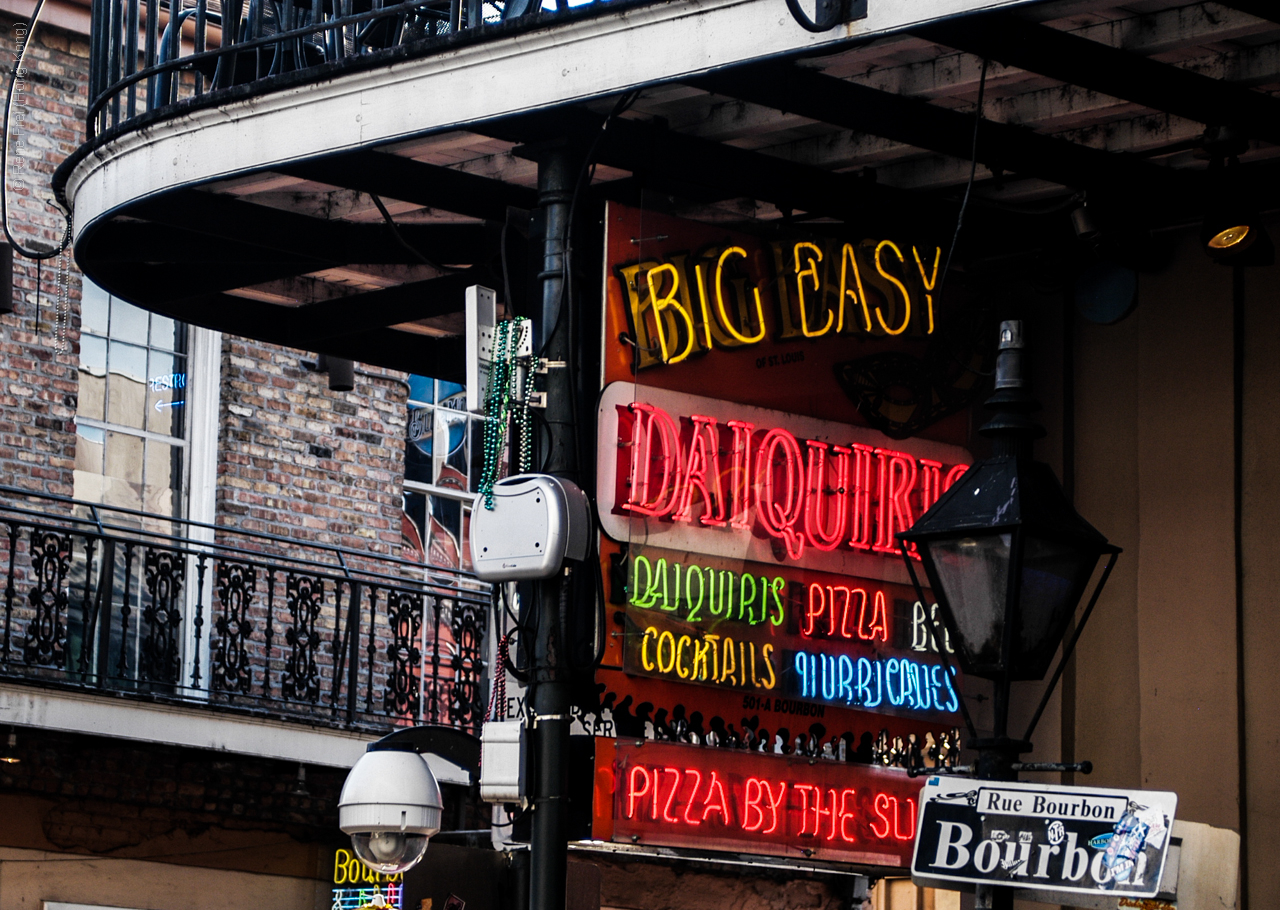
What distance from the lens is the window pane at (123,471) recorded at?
14820mm

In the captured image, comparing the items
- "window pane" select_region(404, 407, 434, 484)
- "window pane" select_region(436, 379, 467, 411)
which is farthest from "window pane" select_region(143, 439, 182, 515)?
"window pane" select_region(436, 379, 467, 411)

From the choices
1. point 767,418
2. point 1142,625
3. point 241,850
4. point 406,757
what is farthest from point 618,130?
point 241,850

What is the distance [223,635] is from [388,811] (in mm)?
7584

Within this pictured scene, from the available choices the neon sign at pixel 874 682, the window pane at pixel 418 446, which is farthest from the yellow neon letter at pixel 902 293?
the window pane at pixel 418 446

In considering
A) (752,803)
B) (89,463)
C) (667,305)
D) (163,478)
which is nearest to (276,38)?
(667,305)

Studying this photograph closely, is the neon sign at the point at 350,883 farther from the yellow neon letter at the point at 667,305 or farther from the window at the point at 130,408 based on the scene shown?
the yellow neon letter at the point at 667,305

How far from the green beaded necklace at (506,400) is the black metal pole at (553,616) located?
0.07 m

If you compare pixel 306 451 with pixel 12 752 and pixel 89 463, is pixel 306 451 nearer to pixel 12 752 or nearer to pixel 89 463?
pixel 89 463

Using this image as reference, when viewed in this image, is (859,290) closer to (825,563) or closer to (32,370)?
(825,563)

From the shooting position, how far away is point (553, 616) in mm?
7203

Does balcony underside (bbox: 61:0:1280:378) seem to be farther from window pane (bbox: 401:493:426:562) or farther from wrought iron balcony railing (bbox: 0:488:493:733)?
window pane (bbox: 401:493:426:562)

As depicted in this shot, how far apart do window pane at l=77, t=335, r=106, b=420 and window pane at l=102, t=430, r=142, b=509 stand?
0.73ft

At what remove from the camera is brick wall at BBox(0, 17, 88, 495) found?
46.4ft

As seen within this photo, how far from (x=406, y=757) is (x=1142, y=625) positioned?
310 cm
